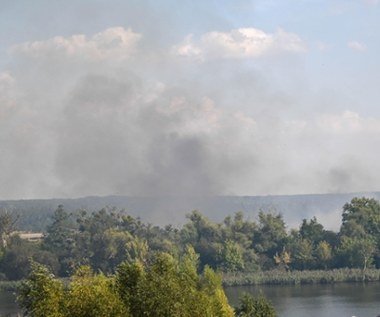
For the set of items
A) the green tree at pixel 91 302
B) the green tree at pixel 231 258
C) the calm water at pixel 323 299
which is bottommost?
the calm water at pixel 323 299

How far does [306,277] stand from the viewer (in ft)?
169

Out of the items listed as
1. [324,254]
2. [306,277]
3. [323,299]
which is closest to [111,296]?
[323,299]

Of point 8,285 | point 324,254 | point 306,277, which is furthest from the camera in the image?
point 324,254

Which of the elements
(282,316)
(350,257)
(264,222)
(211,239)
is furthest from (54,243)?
(282,316)

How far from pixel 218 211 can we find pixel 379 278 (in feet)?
417

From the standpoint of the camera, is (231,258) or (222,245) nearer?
(231,258)

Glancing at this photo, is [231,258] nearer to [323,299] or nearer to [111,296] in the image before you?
[323,299]

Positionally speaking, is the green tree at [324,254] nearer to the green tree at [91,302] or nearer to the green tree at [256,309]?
the green tree at [256,309]

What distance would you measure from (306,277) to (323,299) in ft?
30.9

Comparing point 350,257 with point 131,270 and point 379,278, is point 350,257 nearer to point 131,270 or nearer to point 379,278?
point 379,278

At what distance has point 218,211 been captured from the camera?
17725cm

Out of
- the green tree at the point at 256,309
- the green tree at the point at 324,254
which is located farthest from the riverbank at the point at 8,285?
the green tree at the point at 256,309

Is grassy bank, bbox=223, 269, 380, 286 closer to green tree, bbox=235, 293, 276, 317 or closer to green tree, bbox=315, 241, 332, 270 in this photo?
green tree, bbox=315, 241, 332, 270

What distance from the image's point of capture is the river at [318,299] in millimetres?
37281
